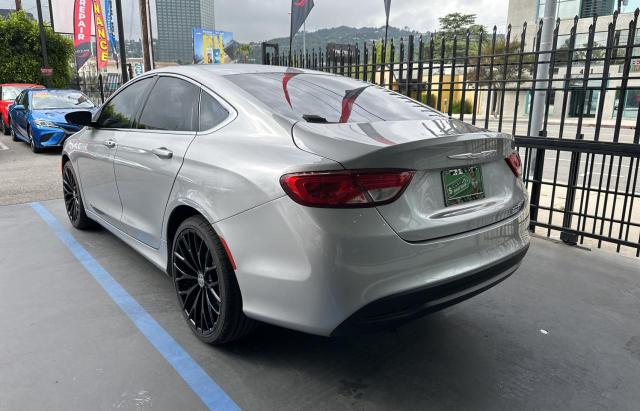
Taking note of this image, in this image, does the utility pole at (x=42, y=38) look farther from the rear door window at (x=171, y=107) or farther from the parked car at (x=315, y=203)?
the parked car at (x=315, y=203)

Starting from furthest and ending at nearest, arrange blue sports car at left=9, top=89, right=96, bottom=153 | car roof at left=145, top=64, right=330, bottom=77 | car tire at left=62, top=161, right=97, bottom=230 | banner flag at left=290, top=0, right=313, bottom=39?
banner flag at left=290, top=0, right=313, bottom=39 < blue sports car at left=9, top=89, right=96, bottom=153 < car tire at left=62, top=161, right=97, bottom=230 < car roof at left=145, top=64, right=330, bottom=77

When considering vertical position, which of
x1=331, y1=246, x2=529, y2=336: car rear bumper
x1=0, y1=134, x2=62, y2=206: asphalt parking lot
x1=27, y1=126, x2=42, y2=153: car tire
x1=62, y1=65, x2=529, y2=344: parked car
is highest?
x1=62, y1=65, x2=529, y2=344: parked car

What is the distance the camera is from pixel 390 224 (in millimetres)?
2166

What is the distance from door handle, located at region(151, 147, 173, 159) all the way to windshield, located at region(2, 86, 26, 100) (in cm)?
1508

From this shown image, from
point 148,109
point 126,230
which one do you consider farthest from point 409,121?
point 126,230

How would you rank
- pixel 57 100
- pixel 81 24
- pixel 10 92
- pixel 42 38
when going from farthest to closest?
pixel 81 24 → pixel 42 38 → pixel 10 92 → pixel 57 100

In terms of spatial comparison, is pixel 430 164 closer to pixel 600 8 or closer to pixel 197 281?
pixel 197 281

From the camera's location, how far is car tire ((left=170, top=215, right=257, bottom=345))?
8.52ft

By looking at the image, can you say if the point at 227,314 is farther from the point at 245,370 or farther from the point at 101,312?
the point at 101,312

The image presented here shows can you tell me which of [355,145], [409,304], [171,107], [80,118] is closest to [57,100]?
[80,118]

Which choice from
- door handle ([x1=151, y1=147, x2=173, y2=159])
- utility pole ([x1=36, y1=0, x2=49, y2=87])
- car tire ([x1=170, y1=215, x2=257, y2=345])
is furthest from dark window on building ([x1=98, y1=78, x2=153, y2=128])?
utility pole ([x1=36, y1=0, x2=49, y2=87])

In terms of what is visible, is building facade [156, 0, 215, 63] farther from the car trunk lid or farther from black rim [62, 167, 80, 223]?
the car trunk lid

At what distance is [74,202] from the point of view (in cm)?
509

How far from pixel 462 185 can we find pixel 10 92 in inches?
673
